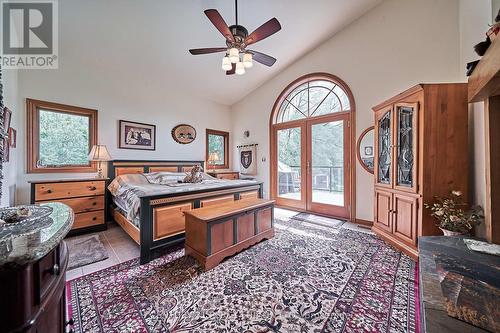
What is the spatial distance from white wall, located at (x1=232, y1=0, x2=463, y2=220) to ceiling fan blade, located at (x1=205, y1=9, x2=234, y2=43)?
8.34ft

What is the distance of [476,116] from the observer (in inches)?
80.4

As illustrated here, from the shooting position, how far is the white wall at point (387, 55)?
278cm

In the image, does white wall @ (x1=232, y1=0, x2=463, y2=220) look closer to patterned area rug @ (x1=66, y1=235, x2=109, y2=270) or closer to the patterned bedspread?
the patterned bedspread

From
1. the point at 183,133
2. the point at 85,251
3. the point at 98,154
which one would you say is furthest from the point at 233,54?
the point at 85,251

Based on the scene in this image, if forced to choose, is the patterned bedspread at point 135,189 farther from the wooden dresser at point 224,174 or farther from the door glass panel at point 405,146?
the door glass panel at point 405,146

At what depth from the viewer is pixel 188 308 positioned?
5.04 feet

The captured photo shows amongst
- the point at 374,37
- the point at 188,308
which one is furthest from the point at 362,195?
the point at 188,308

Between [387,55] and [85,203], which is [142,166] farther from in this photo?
[387,55]

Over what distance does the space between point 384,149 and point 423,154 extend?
727 mm

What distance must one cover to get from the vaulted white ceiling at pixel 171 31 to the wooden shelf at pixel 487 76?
269 cm

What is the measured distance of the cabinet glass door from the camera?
7.55 feet

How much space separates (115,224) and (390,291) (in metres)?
4.13

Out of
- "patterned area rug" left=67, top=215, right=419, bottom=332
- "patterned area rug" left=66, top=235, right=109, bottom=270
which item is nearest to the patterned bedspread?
"patterned area rug" left=66, top=235, right=109, bottom=270

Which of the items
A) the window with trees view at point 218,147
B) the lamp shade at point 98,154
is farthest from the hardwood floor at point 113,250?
the window with trees view at point 218,147
